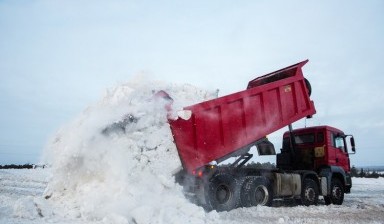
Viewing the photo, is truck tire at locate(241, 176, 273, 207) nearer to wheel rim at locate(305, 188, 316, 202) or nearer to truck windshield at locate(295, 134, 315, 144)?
wheel rim at locate(305, 188, 316, 202)

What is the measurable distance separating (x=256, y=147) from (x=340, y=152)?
15.3ft

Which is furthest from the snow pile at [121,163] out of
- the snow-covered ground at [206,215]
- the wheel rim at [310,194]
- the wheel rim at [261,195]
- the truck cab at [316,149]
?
the truck cab at [316,149]

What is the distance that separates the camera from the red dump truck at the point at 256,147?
763 cm

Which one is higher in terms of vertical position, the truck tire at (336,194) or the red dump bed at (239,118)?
the red dump bed at (239,118)

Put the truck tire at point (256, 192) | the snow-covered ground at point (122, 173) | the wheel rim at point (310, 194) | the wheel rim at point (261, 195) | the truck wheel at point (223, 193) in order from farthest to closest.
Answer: the wheel rim at point (310, 194) → the wheel rim at point (261, 195) → the truck tire at point (256, 192) → the truck wheel at point (223, 193) → the snow-covered ground at point (122, 173)

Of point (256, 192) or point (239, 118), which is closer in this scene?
point (239, 118)

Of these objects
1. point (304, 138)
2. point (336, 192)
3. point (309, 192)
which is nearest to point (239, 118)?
point (309, 192)

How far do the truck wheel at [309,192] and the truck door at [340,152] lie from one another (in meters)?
1.43

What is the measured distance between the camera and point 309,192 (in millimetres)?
10703

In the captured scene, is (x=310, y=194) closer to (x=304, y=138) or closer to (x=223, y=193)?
(x=304, y=138)

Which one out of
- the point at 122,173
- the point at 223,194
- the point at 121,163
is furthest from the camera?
the point at 223,194

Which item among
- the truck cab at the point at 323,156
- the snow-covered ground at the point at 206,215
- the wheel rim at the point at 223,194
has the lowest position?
the snow-covered ground at the point at 206,215

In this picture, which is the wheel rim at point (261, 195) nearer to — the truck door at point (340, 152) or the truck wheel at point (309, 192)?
the truck wheel at point (309, 192)

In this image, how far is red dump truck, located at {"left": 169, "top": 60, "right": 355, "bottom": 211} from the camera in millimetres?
7629
